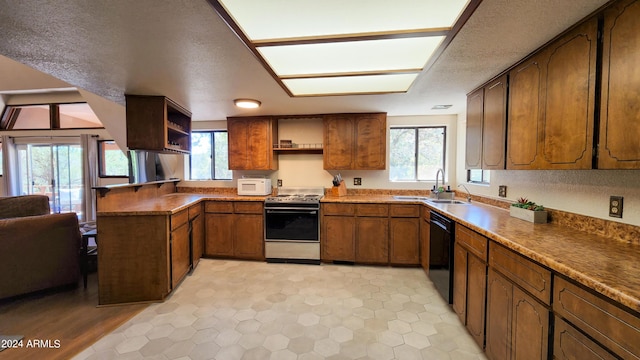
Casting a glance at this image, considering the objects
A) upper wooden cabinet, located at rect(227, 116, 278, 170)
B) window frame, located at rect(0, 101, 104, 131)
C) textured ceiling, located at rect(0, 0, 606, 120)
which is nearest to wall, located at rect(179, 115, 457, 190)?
upper wooden cabinet, located at rect(227, 116, 278, 170)

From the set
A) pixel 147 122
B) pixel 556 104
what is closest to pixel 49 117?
pixel 147 122

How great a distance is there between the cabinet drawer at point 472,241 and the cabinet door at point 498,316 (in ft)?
0.44

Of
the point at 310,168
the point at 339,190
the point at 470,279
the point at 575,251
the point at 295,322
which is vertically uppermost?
the point at 310,168

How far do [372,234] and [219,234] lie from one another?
219cm

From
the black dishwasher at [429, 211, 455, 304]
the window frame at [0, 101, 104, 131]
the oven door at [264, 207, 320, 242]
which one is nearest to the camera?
the black dishwasher at [429, 211, 455, 304]

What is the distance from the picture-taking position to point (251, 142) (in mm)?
3670

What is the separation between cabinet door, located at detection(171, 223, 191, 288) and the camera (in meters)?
2.48

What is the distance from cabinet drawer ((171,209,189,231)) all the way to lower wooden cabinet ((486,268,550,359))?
Result: 285cm

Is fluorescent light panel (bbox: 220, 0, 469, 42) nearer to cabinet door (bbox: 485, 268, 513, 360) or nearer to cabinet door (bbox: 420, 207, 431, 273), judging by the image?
cabinet door (bbox: 485, 268, 513, 360)

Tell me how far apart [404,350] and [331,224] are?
1709 mm

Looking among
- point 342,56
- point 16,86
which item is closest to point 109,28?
point 342,56

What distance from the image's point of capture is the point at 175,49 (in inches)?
64.7

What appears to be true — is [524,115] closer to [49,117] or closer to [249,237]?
[249,237]

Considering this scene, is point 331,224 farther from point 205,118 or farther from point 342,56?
point 205,118
